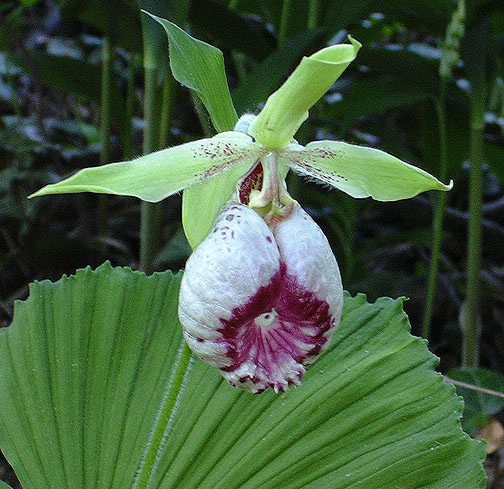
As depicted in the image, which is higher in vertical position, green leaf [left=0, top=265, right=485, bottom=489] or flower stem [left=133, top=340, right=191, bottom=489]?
flower stem [left=133, top=340, right=191, bottom=489]

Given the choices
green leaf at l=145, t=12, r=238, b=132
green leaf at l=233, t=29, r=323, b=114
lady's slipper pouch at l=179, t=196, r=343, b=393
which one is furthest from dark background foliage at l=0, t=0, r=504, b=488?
lady's slipper pouch at l=179, t=196, r=343, b=393

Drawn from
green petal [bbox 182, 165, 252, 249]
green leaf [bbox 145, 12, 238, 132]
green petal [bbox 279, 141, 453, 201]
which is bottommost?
green petal [bbox 182, 165, 252, 249]

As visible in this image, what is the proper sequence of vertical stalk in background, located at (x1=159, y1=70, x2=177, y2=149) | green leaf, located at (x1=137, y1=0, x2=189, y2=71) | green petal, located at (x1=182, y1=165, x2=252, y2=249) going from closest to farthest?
green petal, located at (x1=182, y1=165, x2=252, y2=249) < green leaf, located at (x1=137, y1=0, x2=189, y2=71) < vertical stalk in background, located at (x1=159, y1=70, x2=177, y2=149)

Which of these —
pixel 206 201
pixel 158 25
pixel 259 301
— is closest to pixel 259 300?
pixel 259 301

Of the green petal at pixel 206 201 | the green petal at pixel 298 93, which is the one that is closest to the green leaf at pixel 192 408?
the green petal at pixel 206 201

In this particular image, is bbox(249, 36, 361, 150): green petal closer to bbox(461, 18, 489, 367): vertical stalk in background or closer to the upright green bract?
the upright green bract

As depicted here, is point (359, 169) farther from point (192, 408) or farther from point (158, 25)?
point (158, 25)

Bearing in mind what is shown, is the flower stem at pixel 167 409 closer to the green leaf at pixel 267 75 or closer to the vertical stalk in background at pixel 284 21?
the green leaf at pixel 267 75
